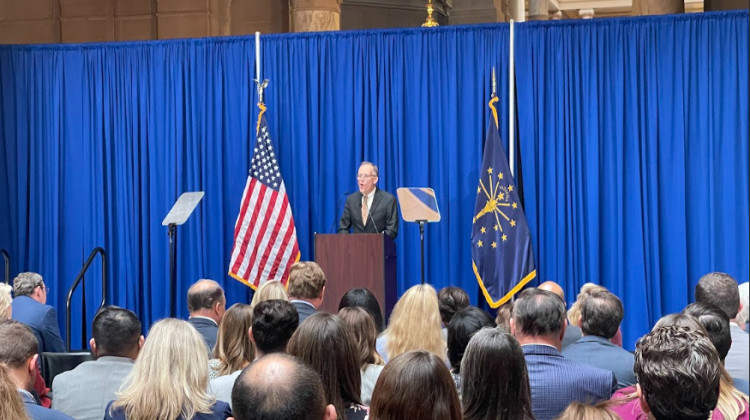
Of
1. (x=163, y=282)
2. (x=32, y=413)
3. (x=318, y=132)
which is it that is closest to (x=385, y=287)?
(x=318, y=132)

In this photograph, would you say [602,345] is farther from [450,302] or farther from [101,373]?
[101,373]

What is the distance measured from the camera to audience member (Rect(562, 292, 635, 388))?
179 inches

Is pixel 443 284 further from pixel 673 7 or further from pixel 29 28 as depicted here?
pixel 29 28

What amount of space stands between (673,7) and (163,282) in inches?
269

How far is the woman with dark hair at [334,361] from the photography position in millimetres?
3479

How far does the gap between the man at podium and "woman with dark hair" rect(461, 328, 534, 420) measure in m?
6.11

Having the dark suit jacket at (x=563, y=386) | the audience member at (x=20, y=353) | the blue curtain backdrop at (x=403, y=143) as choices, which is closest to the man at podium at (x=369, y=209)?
the blue curtain backdrop at (x=403, y=143)

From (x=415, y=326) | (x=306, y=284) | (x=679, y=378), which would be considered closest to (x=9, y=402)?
(x=679, y=378)

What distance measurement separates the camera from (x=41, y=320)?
22.6 ft

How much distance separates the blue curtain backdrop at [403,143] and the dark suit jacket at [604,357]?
430 cm

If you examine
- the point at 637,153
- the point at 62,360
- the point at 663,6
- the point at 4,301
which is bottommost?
the point at 62,360

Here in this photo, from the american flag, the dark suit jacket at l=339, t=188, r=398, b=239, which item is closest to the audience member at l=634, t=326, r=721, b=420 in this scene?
the dark suit jacket at l=339, t=188, r=398, b=239

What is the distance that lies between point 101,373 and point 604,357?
6.97 ft

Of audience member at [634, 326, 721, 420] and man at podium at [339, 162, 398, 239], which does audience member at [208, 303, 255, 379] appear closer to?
audience member at [634, 326, 721, 420]
